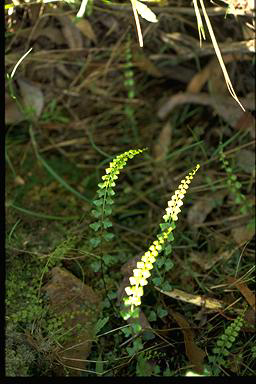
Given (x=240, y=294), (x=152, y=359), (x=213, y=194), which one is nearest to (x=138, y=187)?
(x=213, y=194)

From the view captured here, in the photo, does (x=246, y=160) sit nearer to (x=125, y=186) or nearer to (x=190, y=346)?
(x=125, y=186)

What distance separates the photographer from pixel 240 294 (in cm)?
189

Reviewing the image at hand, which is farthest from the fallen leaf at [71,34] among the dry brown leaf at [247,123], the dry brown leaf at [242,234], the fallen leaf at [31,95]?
the dry brown leaf at [242,234]

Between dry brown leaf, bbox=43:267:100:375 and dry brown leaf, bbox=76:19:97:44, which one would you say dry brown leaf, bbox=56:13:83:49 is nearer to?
dry brown leaf, bbox=76:19:97:44

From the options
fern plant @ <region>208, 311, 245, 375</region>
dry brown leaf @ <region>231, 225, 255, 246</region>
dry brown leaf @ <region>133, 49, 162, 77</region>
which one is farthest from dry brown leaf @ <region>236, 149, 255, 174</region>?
fern plant @ <region>208, 311, 245, 375</region>

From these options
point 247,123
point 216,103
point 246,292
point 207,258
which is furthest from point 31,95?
point 246,292

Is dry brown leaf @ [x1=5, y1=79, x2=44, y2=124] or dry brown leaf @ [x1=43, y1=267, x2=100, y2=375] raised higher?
dry brown leaf @ [x1=5, y1=79, x2=44, y2=124]

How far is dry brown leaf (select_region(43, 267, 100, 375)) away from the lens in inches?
66.8

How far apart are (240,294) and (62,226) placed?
0.76 m

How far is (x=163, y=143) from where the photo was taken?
2773 millimetres

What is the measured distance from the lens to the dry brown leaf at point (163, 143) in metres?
2.74

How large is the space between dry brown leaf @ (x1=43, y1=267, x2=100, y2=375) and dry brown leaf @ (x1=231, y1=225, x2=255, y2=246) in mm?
643
